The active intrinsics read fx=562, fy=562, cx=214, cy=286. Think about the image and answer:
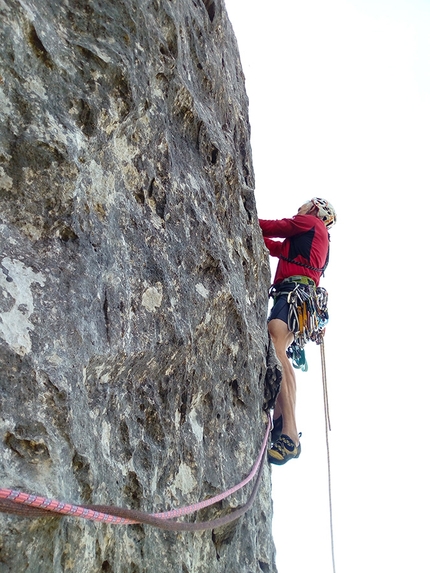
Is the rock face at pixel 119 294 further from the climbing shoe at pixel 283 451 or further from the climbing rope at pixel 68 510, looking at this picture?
the climbing shoe at pixel 283 451

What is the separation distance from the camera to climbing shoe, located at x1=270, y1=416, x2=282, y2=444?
5315 millimetres

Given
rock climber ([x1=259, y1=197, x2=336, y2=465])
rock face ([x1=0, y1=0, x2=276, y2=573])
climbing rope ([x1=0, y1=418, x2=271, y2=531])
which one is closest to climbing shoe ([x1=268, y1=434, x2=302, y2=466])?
rock climber ([x1=259, y1=197, x2=336, y2=465])

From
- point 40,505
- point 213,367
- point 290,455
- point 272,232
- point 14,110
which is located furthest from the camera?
point 272,232

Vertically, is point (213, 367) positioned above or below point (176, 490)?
above

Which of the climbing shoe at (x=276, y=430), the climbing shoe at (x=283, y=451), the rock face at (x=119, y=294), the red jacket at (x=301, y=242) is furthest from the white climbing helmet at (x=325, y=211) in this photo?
the climbing shoe at (x=283, y=451)

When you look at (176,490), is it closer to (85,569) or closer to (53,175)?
(85,569)

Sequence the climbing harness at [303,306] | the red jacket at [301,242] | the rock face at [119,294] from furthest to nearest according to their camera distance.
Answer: the red jacket at [301,242]
the climbing harness at [303,306]
the rock face at [119,294]

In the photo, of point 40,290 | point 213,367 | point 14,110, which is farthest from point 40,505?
point 213,367

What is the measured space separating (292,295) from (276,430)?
1329mm

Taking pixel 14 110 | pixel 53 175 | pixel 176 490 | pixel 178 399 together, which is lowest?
pixel 176 490

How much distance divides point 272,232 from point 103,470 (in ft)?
12.2

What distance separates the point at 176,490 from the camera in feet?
11.6

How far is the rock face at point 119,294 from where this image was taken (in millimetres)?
2500

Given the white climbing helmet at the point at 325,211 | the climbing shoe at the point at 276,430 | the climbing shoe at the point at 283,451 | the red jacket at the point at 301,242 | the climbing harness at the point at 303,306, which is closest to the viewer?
the climbing shoe at the point at 283,451
